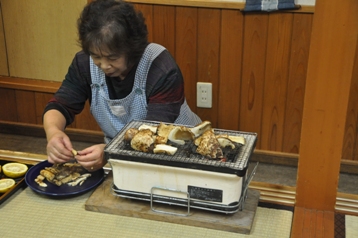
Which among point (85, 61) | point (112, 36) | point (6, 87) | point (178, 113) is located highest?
point (112, 36)

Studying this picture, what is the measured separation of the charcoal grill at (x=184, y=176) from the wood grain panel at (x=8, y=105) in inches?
83.2

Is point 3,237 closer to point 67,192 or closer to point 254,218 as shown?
point 67,192

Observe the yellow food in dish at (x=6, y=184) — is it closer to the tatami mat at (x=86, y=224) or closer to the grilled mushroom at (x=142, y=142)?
the tatami mat at (x=86, y=224)

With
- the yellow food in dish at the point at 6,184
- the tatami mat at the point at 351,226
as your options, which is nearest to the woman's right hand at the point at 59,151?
the yellow food in dish at the point at 6,184

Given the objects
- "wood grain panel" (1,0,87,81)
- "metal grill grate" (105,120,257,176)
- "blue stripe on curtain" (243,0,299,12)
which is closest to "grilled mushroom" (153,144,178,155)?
"metal grill grate" (105,120,257,176)

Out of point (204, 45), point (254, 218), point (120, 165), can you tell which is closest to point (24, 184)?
point (120, 165)

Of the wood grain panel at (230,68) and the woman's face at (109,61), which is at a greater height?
the woman's face at (109,61)

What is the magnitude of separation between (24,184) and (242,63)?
151 cm

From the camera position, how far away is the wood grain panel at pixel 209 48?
243cm

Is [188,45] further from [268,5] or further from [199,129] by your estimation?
[199,129]

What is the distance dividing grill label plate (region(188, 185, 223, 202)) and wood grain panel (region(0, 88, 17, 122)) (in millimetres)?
2244

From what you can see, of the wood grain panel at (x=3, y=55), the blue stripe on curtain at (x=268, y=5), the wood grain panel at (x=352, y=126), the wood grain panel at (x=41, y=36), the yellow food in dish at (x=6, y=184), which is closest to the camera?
the yellow food in dish at (x=6, y=184)

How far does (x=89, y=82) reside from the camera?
5.23 ft

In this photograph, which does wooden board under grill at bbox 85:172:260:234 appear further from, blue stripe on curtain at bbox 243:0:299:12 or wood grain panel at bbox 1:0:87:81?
wood grain panel at bbox 1:0:87:81
